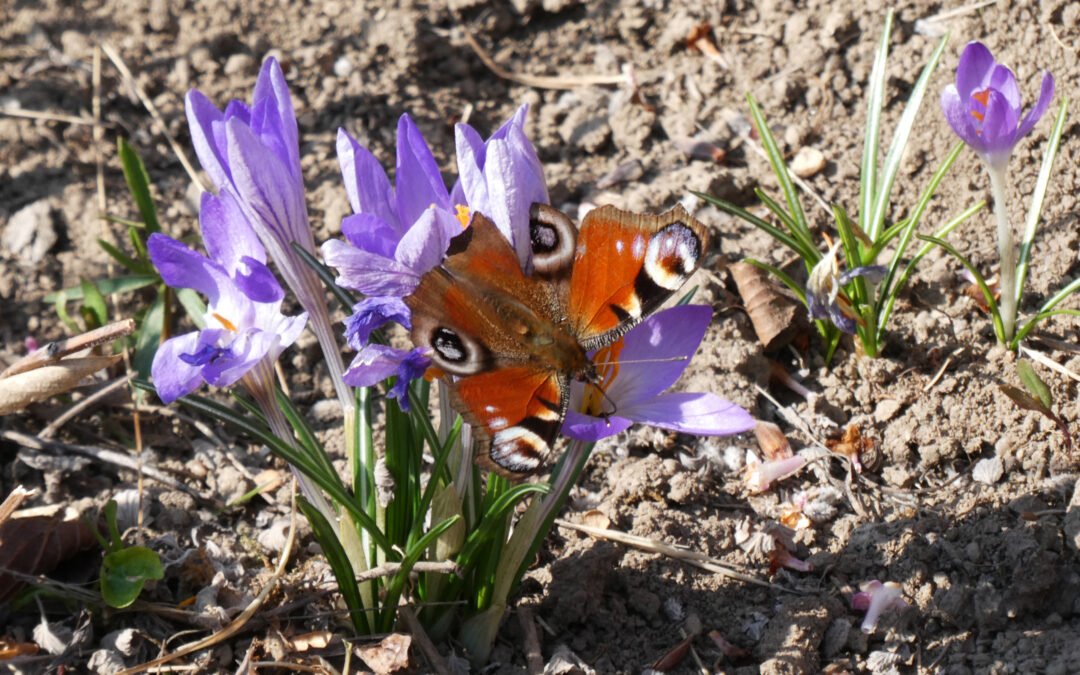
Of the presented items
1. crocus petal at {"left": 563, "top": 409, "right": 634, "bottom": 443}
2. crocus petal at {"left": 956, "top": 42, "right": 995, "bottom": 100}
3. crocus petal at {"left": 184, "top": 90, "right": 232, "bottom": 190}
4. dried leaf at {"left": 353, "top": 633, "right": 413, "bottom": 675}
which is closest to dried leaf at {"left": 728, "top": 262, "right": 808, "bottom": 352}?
crocus petal at {"left": 956, "top": 42, "right": 995, "bottom": 100}

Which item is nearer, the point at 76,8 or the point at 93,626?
the point at 93,626

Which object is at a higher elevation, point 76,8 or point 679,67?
point 76,8

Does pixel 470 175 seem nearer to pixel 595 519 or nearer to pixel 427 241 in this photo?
pixel 427 241

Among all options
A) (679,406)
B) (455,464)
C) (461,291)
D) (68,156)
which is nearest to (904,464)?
(679,406)

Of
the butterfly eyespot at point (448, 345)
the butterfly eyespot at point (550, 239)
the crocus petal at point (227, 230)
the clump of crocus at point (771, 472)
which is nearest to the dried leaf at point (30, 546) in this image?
the crocus petal at point (227, 230)

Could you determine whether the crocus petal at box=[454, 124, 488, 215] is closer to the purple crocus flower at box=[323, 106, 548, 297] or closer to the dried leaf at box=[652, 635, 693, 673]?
the purple crocus flower at box=[323, 106, 548, 297]

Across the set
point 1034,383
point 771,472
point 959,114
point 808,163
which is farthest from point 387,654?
point 808,163

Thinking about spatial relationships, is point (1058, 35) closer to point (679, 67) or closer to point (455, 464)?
point (679, 67)
